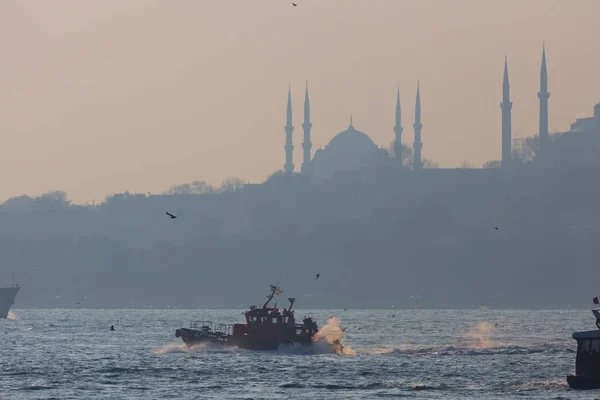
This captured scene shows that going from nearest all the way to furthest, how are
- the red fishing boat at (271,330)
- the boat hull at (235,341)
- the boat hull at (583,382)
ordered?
the boat hull at (583,382) < the red fishing boat at (271,330) < the boat hull at (235,341)

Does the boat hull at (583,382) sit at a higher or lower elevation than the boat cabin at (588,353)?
lower

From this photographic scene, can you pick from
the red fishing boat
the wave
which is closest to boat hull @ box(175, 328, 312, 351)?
the red fishing boat

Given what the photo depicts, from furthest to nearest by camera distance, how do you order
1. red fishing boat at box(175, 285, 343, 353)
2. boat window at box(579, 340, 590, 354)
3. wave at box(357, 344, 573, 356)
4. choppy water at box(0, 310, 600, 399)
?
wave at box(357, 344, 573, 356)
red fishing boat at box(175, 285, 343, 353)
choppy water at box(0, 310, 600, 399)
boat window at box(579, 340, 590, 354)

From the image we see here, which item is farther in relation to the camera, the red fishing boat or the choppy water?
the red fishing boat

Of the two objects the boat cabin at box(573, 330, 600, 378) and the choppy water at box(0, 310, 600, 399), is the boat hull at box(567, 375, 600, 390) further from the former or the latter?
the choppy water at box(0, 310, 600, 399)

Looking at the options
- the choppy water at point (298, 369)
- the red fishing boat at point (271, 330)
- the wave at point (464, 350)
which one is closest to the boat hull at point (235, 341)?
the red fishing boat at point (271, 330)

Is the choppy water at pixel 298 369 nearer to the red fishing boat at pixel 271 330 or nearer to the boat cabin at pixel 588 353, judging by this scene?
the red fishing boat at pixel 271 330
